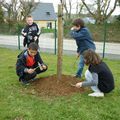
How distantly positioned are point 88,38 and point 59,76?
128 centimetres

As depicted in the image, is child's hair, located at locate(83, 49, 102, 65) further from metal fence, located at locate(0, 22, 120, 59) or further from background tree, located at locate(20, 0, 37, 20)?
background tree, located at locate(20, 0, 37, 20)

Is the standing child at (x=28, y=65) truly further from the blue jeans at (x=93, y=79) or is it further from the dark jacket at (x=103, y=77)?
the dark jacket at (x=103, y=77)

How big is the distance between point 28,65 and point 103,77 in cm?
184

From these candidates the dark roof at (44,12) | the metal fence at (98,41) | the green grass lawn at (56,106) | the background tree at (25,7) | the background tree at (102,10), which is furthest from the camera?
the dark roof at (44,12)

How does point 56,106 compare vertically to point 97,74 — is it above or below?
below

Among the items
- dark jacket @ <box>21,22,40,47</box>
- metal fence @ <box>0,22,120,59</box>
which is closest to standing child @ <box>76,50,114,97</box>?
dark jacket @ <box>21,22,40,47</box>

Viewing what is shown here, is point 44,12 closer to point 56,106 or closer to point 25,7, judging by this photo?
point 25,7

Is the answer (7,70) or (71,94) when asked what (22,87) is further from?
(7,70)

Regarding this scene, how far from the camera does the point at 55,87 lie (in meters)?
6.07

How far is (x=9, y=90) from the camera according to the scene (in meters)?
6.18

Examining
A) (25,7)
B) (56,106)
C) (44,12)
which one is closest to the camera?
(56,106)

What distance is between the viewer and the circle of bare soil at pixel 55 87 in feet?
19.3

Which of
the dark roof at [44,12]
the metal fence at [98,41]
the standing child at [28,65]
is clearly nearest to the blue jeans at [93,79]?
the standing child at [28,65]

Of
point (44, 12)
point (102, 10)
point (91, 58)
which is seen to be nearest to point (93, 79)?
point (91, 58)
